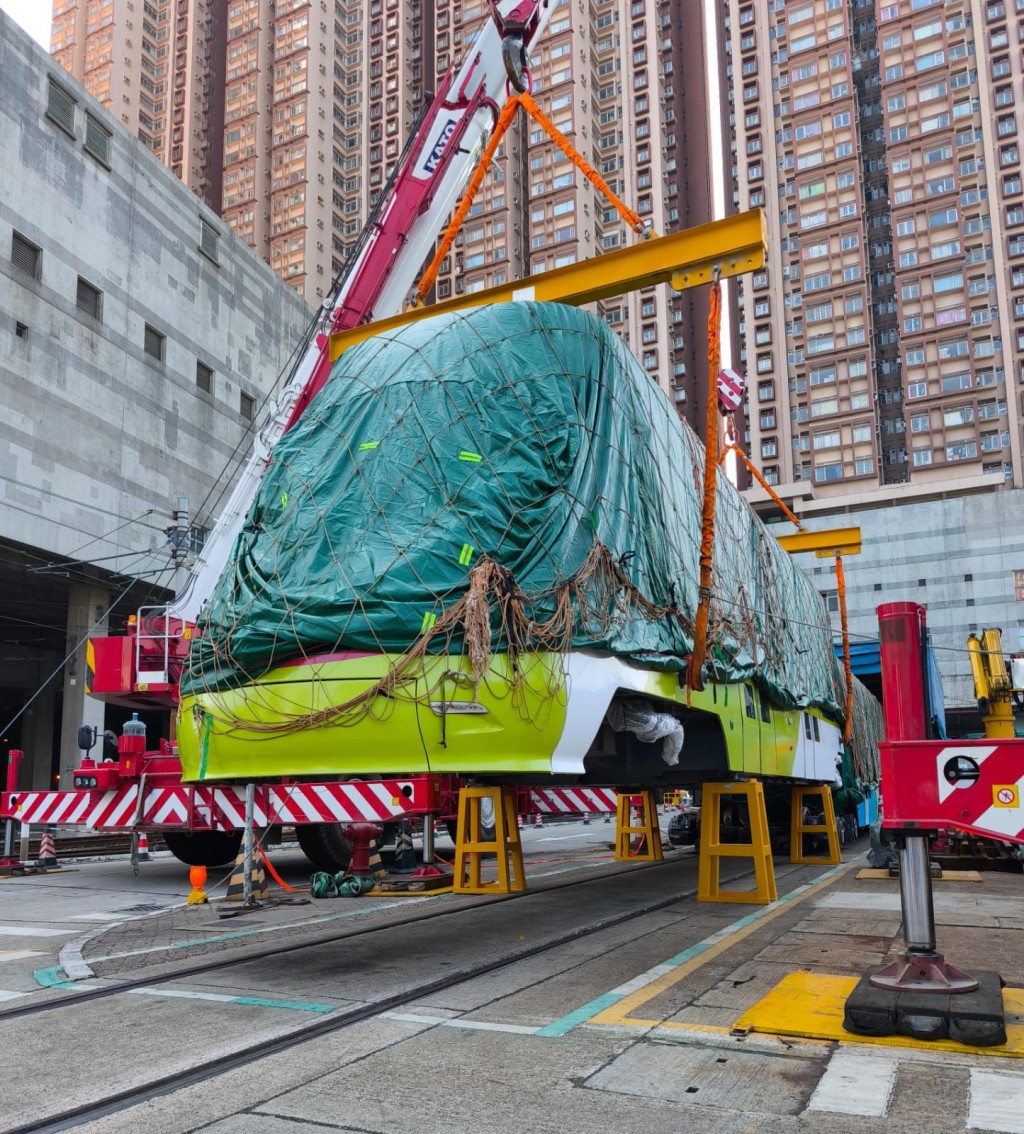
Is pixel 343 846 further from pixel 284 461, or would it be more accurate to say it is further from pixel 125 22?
pixel 125 22

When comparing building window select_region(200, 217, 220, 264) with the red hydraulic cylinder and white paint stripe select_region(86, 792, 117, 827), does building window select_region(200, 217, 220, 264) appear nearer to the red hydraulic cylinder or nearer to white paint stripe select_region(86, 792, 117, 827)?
white paint stripe select_region(86, 792, 117, 827)

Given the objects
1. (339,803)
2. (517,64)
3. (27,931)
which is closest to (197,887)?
(27,931)

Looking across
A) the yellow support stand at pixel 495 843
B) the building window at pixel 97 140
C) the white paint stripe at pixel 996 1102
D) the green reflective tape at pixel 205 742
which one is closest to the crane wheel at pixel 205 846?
the yellow support stand at pixel 495 843

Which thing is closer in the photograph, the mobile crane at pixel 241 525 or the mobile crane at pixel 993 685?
the mobile crane at pixel 241 525

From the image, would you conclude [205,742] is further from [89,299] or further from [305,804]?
[89,299]

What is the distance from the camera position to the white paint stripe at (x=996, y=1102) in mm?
3371

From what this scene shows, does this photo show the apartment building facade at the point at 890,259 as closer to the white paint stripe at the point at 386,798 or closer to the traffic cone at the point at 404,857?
the traffic cone at the point at 404,857

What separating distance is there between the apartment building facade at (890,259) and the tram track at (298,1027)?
222 ft

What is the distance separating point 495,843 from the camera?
9.43 metres

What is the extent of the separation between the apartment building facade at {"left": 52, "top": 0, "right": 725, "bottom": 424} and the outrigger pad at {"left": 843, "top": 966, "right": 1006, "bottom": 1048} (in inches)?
3109

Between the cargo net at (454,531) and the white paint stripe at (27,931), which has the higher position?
the cargo net at (454,531)

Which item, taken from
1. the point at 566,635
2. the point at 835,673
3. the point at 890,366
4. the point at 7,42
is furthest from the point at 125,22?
the point at 566,635

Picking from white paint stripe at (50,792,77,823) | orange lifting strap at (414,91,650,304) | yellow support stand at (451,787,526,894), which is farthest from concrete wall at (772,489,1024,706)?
white paint stripe at (50,792,77,823)

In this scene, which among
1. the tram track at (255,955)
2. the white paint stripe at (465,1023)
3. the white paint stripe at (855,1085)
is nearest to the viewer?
the white paint stripe at (855,1085)
